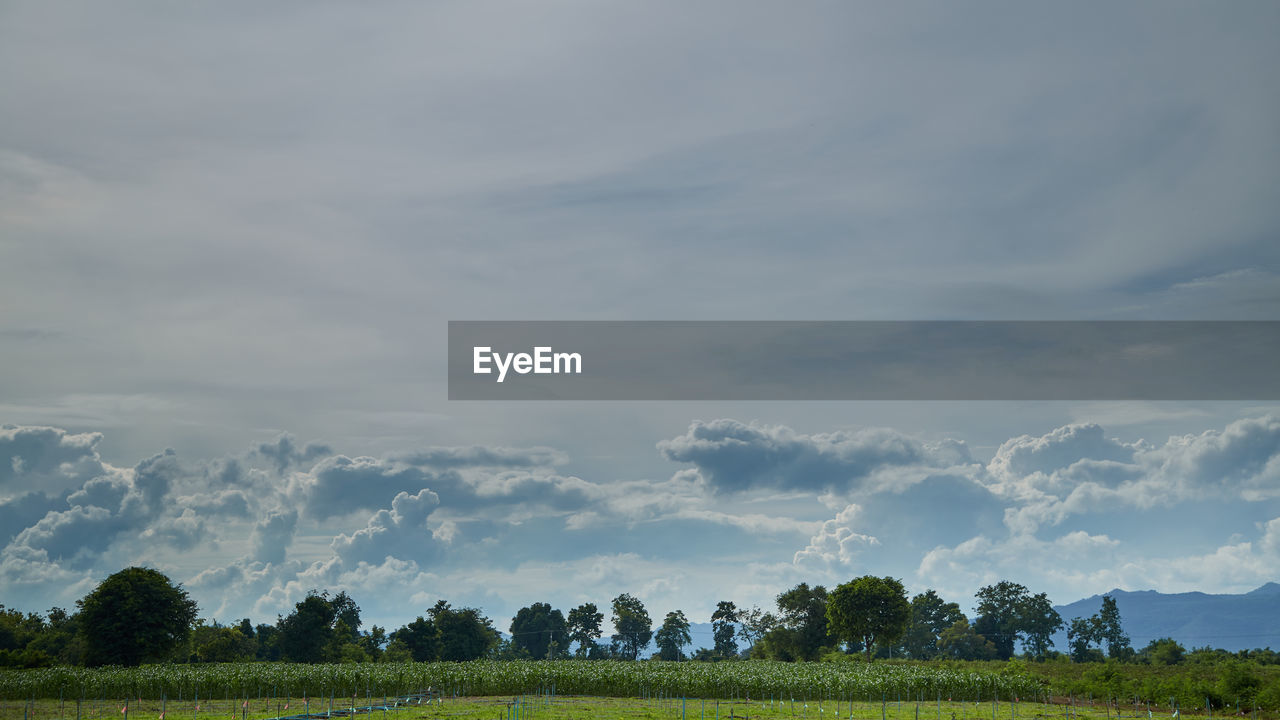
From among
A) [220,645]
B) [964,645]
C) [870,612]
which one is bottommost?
[964,645]


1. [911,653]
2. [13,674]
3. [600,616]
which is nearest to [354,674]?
[13,674]

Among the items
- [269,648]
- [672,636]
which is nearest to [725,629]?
[672,636]

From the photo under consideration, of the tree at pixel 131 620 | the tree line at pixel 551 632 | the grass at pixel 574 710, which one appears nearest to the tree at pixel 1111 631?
the tree line at pixel 551 632

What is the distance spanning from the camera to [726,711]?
5134 cm

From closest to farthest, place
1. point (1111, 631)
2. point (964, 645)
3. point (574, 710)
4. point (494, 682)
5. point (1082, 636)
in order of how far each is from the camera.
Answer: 1. point (574, 710)
2. point (494, 682)
3. point (964, 645)
4. point (1111, 631)
5. point (1082, 636)

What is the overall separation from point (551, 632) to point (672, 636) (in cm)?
1939

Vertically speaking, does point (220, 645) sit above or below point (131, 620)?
below

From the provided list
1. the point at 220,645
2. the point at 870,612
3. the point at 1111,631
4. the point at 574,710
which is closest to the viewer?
the point at 574,710

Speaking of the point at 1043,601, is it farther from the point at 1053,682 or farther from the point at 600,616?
the point at 1053,682

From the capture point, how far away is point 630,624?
482 feet

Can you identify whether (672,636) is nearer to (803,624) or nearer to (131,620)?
(803,624)

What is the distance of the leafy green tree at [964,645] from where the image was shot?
130 metres

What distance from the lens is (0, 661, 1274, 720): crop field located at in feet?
171

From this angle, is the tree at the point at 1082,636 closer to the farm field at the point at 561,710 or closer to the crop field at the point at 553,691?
the crop field at the point at 553,691
